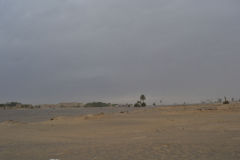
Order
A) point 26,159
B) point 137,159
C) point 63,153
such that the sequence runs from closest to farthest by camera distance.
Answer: point 137,159 < point 26,159 < point 63,153

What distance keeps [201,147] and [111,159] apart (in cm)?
400

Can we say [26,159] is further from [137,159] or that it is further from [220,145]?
[220,145]

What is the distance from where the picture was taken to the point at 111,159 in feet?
35.1

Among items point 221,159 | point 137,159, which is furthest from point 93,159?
point 221,159

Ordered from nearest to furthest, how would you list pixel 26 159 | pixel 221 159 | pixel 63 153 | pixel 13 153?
pixel 221 159 → pixel 26 159 → pixel 63 153 → pixel 13 153

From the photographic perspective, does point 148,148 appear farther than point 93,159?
Yes

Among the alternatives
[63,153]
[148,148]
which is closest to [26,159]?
[63,153]

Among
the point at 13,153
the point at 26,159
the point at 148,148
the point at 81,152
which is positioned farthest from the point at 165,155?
the point at 13,153

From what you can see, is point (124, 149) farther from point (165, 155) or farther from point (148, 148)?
point (165, 155)

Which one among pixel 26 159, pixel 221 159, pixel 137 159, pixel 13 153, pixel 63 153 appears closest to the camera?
pixel 221 159

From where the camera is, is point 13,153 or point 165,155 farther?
point 13,153

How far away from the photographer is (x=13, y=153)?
44.5 ft

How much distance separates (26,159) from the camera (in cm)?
1177

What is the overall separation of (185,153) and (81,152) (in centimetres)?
445
